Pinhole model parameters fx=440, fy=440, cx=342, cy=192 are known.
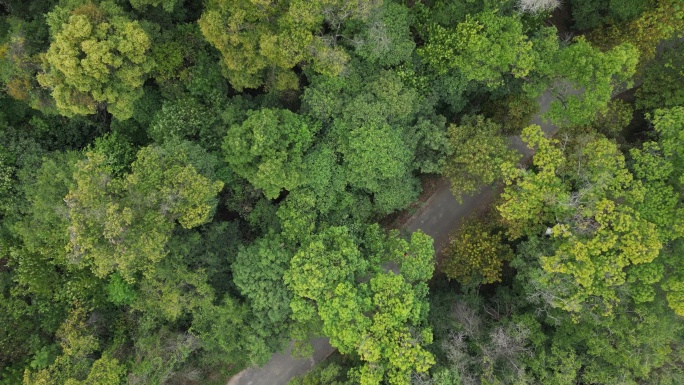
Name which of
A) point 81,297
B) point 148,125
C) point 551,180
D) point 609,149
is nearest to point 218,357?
point 81,297

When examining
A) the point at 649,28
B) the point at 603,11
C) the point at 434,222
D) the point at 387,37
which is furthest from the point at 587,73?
the point at 434,222

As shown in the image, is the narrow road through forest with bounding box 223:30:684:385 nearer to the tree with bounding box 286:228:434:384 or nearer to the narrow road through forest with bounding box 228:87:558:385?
the narrow road through forest with bounding box 228:87:558:385

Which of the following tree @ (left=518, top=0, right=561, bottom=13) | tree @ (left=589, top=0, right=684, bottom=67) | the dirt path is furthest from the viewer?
the dirt path

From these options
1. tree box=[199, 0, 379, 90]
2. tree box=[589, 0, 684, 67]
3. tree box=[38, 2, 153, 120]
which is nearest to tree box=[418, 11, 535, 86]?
tree box=[199, 0, 379, 90]

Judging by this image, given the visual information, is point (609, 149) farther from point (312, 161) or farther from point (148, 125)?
point (148, 125)

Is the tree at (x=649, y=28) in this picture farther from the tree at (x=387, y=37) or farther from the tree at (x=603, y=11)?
the tree at (x=387, y=37)

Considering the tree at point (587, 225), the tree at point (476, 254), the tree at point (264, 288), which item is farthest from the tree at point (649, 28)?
the tree at point (264, 288)
